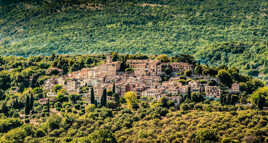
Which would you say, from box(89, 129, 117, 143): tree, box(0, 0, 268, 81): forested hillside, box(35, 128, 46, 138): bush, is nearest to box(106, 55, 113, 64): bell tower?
box(35, 128, 46, 138): bush

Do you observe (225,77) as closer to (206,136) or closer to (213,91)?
(213,91)

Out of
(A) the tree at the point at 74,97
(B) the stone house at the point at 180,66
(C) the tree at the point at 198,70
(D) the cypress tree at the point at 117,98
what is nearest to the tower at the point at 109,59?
(B) the stone house at the point at 180,66

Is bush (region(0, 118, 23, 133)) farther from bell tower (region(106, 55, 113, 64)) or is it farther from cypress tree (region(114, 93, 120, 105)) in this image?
bell tower (region(106, 55, 113, 64))

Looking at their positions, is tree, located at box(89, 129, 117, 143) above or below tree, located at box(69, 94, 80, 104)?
below

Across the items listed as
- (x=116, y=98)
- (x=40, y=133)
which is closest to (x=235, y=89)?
(x=116, y=98)

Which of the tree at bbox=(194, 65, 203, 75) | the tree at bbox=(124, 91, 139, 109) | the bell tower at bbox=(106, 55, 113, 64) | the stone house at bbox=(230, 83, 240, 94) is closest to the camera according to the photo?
the tree at bbox=(124, 91, 139, 109)

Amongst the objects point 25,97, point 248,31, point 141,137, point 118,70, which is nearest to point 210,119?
point 141,137
